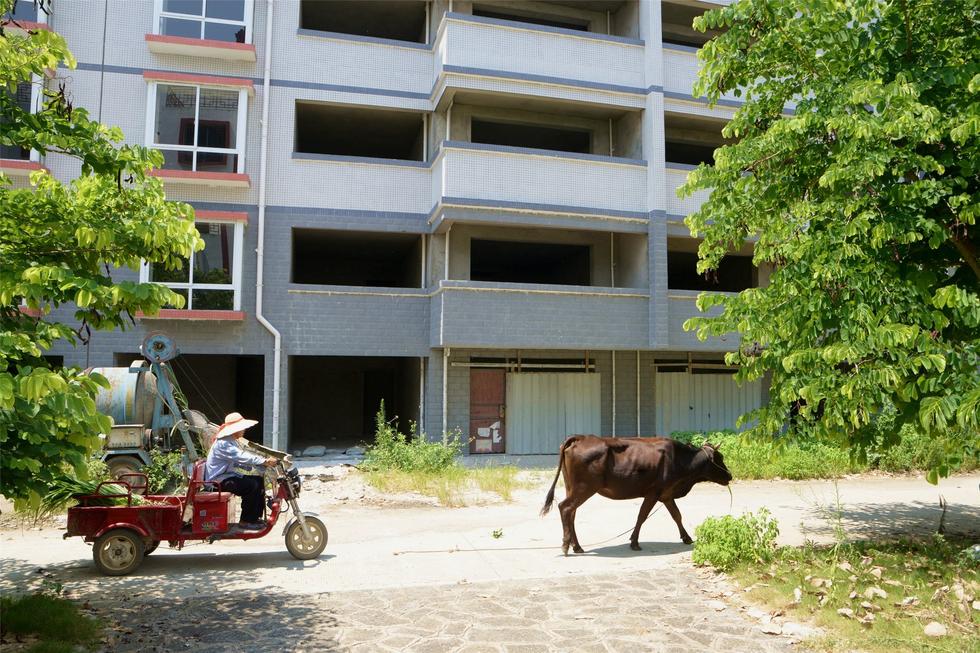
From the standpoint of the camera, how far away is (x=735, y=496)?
12477 millimetres

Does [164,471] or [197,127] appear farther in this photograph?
[197,127]

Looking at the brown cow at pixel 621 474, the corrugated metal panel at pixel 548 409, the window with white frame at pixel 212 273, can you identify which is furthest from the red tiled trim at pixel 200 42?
the brown cow at pixel 621 474

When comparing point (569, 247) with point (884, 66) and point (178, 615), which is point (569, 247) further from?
point (178, 615)

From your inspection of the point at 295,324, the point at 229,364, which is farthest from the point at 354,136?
the point at 229,364

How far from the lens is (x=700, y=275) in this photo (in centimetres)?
2173

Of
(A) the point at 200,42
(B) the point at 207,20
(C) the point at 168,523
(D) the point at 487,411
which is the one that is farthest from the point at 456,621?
(B) the point at 207,20

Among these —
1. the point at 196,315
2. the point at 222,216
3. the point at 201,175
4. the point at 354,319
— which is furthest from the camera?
the point at 354,319

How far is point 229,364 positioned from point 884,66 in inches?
760

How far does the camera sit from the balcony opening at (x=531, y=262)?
19.5 metres

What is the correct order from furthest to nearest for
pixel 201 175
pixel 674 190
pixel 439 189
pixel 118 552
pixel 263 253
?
pixel 674 190, pixel 439 189, pixel 263 253, pixel 201 175, pixel 118 552

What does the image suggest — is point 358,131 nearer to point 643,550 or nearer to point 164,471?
point 164,471

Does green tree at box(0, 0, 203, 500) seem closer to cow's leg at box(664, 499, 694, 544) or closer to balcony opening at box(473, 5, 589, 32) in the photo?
cow's leg at box(664, 499, 694, 544)

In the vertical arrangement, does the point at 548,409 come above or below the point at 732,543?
above

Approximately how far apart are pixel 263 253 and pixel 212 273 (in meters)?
1.17
